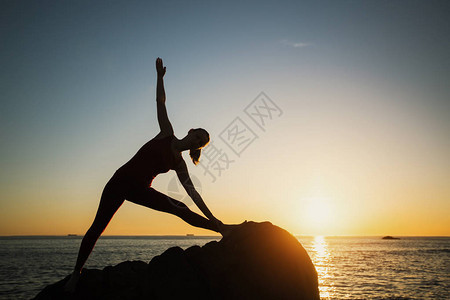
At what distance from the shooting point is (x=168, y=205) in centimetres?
437

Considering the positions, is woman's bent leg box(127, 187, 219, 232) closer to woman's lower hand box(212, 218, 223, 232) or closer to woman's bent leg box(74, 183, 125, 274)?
woman's lower hand box(212, 218, 223, 232)

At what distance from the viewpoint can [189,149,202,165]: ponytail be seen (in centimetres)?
439

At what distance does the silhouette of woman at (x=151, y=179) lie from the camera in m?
4.17

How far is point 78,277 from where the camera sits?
14.4 ft

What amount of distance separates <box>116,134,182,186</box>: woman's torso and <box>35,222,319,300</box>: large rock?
4.11 ft

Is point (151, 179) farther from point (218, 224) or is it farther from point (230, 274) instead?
point (230, 274)

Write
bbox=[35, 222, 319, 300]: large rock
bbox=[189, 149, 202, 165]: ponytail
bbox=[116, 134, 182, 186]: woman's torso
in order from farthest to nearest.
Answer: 1. bbox=[189, 149, 202, 165]: ponytail
2. bbox=[116, 134, 182, 186]: woman's torso
3. bbox=[35, 222, 319, 300]: large rock

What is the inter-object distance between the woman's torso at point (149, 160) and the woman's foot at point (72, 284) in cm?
161

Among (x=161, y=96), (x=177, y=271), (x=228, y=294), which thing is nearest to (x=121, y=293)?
(x=177, y=271)

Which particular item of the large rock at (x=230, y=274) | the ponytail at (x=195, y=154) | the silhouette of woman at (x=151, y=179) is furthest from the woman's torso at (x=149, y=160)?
the large rock at (x=230, y=274)

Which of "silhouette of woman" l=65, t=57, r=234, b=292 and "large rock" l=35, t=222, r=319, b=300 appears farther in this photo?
"silhouette of woman" l=65, t=57, r=234, b=292

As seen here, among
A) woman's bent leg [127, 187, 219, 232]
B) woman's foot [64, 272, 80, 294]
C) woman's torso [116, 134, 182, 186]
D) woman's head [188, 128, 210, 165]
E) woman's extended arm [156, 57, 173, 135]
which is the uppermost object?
woman's extended arm [156, 57, 173, 135]

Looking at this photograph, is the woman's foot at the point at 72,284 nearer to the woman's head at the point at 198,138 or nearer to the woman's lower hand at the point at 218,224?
the woman's lower hand at the point at 218,224

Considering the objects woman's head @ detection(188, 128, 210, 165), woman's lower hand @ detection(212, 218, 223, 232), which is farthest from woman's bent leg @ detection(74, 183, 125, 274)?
woman's lower hand @ detection(212, 218, 223, 232)
